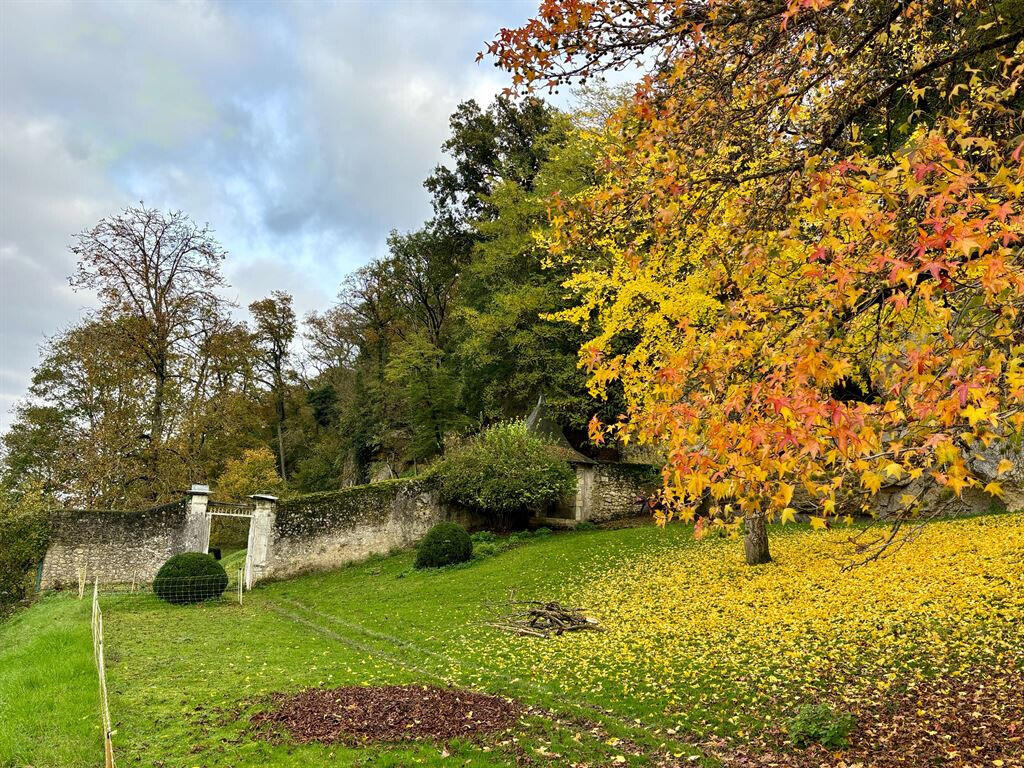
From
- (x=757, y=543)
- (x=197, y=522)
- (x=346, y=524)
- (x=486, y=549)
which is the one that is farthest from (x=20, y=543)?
(x=757, y=543)

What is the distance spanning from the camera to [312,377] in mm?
43625

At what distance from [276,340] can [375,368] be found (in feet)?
29.9

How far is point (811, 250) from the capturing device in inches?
135

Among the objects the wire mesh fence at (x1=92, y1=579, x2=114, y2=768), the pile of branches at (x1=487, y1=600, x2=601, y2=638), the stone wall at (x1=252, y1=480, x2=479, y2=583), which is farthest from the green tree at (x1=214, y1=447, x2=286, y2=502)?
the pile of branches at (x1=487, y1=600, x2=601, y2=638)

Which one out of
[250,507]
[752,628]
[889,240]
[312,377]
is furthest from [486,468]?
[312,377]

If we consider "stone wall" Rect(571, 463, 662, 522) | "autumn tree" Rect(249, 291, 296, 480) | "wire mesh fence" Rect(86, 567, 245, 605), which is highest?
"autumn tree" Rect(249, 291, 296, 480)

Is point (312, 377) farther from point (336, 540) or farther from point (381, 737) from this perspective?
point (381, 737)

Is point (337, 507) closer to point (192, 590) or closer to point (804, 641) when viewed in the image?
point (192, 590)

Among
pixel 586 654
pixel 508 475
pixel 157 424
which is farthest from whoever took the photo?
pixel 157 424

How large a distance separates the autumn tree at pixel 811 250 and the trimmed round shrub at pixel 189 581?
15758 millimetres

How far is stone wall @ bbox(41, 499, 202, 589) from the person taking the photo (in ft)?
64.6

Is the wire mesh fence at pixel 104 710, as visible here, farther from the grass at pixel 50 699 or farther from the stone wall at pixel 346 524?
the stone wall at pixel 346 524

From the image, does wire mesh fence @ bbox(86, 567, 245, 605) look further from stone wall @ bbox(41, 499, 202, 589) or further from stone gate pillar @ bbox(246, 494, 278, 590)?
stone wall @ bbox(41, 499, 202, 589)

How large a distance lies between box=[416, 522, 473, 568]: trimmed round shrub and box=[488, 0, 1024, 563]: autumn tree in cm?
1424
